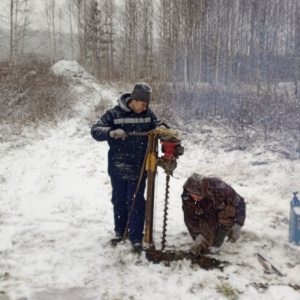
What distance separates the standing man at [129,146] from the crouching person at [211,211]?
593 mm

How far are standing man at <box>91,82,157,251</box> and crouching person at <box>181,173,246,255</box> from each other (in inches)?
23.3

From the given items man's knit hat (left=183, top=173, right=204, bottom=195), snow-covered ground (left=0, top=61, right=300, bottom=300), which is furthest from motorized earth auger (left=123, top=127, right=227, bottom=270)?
man's knit hat (left=183, top=173, right=204, bottom=195)

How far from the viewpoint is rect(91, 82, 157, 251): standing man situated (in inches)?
148

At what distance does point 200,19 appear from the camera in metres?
19.1

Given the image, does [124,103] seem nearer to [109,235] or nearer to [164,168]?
[164,168]

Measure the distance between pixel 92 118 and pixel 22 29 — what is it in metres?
13.8

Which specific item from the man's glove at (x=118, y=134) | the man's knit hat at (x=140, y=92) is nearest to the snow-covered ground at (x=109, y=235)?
the man's glove at (x=118, y=134)

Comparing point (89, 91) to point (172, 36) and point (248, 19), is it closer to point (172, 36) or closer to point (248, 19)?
point (172, 36)

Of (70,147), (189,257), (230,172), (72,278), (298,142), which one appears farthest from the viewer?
(70,147)

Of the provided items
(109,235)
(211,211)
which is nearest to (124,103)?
(211,211)

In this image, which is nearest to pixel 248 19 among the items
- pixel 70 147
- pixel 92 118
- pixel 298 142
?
pixel 92 118

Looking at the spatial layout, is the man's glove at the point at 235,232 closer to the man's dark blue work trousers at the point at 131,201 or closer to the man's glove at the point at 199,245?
the man's glove at the point at 199,245

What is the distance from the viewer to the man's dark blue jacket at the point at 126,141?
3.81m

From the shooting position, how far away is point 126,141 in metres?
3.82
